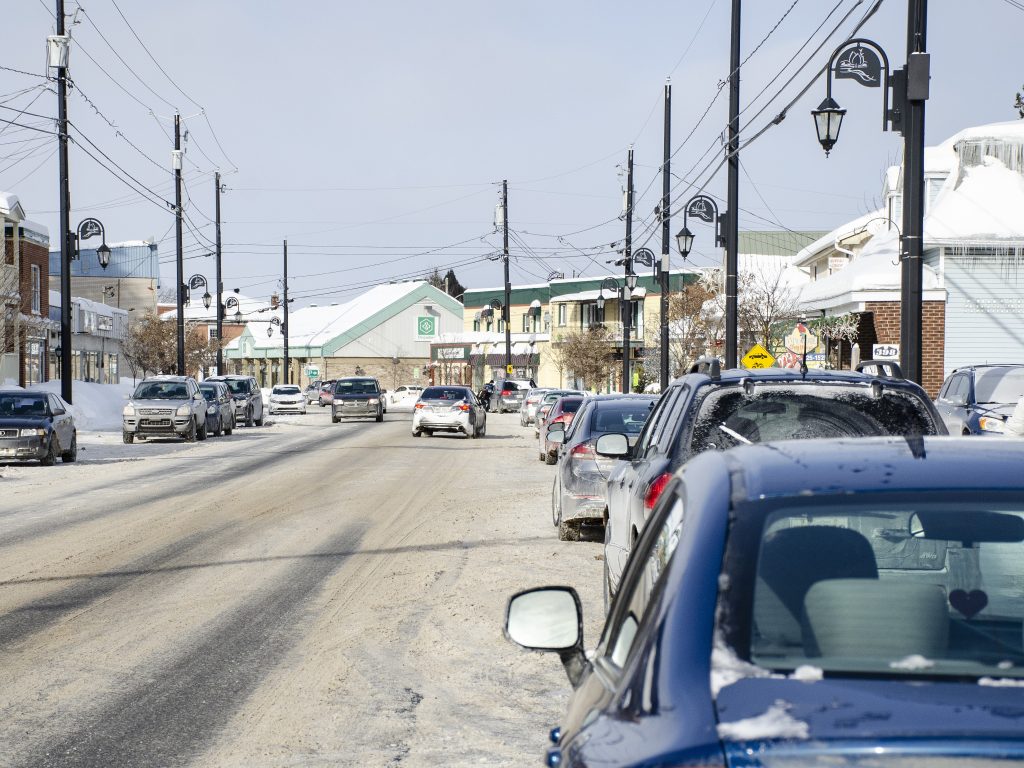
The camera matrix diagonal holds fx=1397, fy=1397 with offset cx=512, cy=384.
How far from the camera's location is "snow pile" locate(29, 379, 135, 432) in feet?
145

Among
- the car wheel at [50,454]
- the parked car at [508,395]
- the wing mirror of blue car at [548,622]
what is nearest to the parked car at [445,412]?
the car wheel at [50,454]

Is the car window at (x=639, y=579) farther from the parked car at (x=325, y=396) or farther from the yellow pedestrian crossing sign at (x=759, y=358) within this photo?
the parked car at (x=325, y=396)

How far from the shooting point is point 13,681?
7867 millimetres

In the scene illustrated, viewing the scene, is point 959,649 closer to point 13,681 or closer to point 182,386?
point 13,681

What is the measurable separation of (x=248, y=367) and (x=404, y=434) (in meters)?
83.8

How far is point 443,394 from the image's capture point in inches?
1645

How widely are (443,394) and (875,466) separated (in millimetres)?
38695

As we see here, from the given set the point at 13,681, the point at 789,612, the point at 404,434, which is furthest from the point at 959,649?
the point at 404,434

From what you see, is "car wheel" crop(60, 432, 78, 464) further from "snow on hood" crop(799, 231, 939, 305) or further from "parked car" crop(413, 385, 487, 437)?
"snow on hood" crop(799, 231, 939, 305)

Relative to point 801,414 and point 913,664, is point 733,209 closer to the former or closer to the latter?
point 801,414

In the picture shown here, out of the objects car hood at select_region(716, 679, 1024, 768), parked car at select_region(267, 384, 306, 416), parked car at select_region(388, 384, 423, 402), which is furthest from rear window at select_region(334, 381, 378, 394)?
car hood at select_region(716, 679, 1024, 768)

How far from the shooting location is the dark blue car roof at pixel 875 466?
9.95 ft

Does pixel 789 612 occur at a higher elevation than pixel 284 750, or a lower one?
higher

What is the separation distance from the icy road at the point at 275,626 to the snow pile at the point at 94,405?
23.4 m
